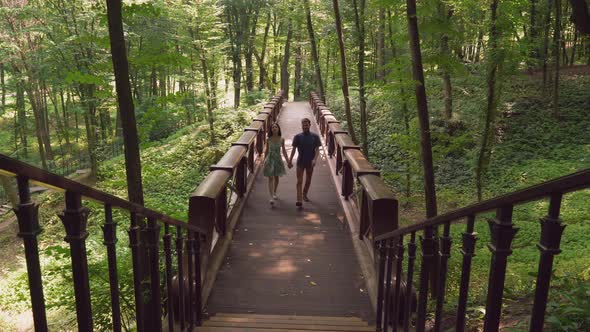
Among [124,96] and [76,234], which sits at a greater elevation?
[124,96]

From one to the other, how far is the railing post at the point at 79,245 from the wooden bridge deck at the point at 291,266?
298cm

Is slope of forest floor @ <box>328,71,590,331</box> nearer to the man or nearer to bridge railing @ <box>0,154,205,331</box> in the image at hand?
the man

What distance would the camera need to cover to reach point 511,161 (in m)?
15.8

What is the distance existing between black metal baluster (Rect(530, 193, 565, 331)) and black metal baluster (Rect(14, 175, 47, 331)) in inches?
68.9

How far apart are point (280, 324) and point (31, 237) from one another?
2.98 meters

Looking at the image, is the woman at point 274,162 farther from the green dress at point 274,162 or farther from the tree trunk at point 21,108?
the tree trunk at point 21,108

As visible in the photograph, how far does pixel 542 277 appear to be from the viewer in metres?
1.55

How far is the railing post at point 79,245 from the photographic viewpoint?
6.15 ft

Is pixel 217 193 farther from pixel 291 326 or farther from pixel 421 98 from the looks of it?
pixel 421 98

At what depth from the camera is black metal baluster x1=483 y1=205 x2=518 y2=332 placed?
1789 millimetres

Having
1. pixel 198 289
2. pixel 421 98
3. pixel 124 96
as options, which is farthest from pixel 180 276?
pixel 421 98

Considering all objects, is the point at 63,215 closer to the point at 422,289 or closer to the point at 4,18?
the point at 422,289

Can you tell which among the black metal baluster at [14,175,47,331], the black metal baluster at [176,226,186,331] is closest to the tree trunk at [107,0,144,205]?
the black metal baluster at [176,226,186,331]

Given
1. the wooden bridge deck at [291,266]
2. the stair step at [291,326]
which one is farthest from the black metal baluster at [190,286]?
the wooden bridge deck at [291,266]
